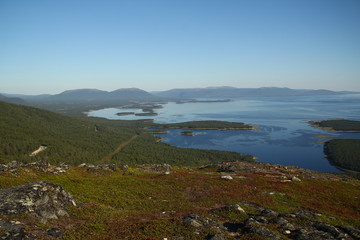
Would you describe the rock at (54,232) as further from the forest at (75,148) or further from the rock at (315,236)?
the forest at (75,148)

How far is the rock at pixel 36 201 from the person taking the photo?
1774cm

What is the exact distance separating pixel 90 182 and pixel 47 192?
12.8m

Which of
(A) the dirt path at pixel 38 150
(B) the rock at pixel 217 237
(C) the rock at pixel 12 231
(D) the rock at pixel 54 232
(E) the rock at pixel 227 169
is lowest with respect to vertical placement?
(A) the dirt path at pixel 38 150

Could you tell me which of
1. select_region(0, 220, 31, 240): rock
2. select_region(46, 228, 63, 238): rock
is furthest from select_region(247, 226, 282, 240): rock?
select_region(0, 220, 31, 240): rock

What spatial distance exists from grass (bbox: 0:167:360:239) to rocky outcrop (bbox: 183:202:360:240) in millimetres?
589

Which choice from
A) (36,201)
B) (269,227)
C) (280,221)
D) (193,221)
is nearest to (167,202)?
(193,221)

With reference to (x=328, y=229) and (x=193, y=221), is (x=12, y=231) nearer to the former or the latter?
(x=193, y=221)

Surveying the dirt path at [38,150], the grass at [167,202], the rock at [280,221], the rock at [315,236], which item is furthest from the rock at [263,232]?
the dirt path at [38,150]

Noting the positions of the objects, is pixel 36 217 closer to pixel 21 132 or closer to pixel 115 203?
pixel 115 203

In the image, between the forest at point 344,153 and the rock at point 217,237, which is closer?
the rock at point 217,237

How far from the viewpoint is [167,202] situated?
2722 centimetres

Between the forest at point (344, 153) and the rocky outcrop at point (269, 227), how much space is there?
120 m

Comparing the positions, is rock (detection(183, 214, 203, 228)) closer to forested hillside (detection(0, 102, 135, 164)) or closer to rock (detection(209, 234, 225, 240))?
rock (detection(209, 234, 225, 240))

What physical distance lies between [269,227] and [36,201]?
771 inches
